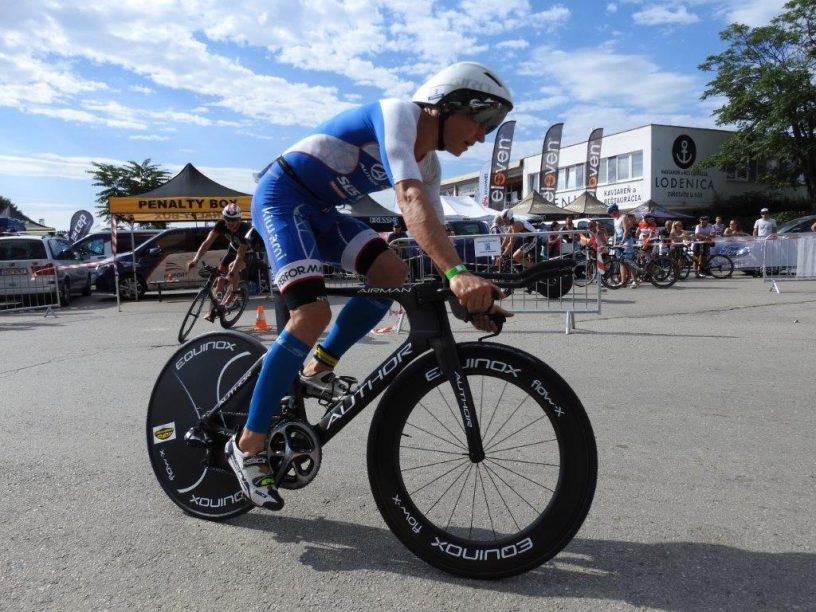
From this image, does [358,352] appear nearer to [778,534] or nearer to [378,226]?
[778,534]

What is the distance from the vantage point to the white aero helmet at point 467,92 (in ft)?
7.74

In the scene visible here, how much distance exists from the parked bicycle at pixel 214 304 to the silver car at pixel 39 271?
639 cm

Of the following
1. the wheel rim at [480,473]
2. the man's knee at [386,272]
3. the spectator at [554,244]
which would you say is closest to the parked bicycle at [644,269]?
the spectator at [554,244]

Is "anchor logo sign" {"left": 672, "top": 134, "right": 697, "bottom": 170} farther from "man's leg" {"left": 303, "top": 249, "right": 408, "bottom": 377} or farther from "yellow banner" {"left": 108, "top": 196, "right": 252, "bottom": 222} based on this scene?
"man's leg" {"left": 303, "top": 249, "right": 408, "bottom": 377}

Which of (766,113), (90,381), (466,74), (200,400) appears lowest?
(90,381)

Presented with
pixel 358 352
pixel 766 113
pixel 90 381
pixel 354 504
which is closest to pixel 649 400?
pixel 354 504

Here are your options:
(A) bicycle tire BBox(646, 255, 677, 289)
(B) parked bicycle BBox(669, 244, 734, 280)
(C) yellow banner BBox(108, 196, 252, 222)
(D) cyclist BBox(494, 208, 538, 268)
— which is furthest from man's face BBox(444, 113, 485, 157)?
(B) parked bicycle BBox(669, 244, 734, 280)

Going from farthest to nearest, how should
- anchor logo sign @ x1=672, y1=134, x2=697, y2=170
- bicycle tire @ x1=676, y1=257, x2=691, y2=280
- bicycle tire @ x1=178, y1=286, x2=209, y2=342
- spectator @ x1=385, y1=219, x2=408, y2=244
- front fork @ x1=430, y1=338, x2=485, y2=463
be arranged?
anchor logo sign @ x1=672, y1=134, x2=697, y2=170, bicycle tire @ x1=676, y1=257, x2=691, y2=280, spectator @ x1=385, y1=219, x2=408, y2=244, bicycle tire @ x1=178, y1=286, x2=209, y2=342, front fork @ x1=430, y1=338, x2=485, y2=463

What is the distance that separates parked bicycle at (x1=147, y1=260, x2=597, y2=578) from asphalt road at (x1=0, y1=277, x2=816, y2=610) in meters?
0.14

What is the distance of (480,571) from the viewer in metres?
2.29

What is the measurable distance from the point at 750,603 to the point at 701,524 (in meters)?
0.61

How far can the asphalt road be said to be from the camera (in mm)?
2254

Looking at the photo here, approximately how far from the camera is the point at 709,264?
1827 centimetres

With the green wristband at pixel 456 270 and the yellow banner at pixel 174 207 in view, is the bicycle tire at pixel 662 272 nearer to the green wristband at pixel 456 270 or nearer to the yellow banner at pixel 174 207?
the yellow banner at pixel 174 207
